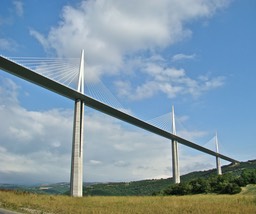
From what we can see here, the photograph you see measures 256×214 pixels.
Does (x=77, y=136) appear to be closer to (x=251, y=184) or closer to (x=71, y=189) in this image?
(x=71, y=189)

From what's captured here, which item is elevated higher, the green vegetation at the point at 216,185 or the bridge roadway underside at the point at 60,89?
the bridge roadway underside at the point at 60,89

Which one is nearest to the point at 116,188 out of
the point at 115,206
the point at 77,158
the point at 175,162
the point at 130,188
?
the point at 130,188

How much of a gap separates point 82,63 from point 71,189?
16040 mm

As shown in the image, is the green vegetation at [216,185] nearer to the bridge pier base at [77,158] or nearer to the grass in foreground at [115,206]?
the bridge pier base at [77,158]

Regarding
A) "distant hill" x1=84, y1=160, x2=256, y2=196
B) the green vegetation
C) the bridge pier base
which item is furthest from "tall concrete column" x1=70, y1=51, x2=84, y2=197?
the green vegetation

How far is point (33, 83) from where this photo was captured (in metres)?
40.4

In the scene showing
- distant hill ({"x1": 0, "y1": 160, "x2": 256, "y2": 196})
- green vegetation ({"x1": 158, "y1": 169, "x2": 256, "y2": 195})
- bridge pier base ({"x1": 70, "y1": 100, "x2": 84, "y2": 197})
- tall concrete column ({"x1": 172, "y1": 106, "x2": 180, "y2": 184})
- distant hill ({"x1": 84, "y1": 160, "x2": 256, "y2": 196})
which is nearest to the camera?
green vegetation ({"x1": 158, "y1": 169, "x2": 256, "y2": 195})

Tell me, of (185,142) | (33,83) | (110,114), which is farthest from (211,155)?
(33,83)

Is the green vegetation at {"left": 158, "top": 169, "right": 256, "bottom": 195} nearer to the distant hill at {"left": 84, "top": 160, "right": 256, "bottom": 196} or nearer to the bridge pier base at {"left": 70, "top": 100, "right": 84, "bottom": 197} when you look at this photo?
the distant hill at {"left": 84, "top": 160, "right": 256, "bottom": 196}

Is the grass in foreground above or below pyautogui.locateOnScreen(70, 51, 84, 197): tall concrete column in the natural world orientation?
below

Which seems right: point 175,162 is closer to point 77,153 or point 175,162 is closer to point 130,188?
point 130,188

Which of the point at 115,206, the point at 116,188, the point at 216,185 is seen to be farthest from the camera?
the point at 116,188

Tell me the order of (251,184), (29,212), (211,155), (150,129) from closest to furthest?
(29,212) < (251,184) < (150,129) < (211,155)

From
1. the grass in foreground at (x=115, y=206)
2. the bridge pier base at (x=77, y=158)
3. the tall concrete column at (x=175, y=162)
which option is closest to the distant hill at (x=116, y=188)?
the bridge pier base at (x=77, y=158)
